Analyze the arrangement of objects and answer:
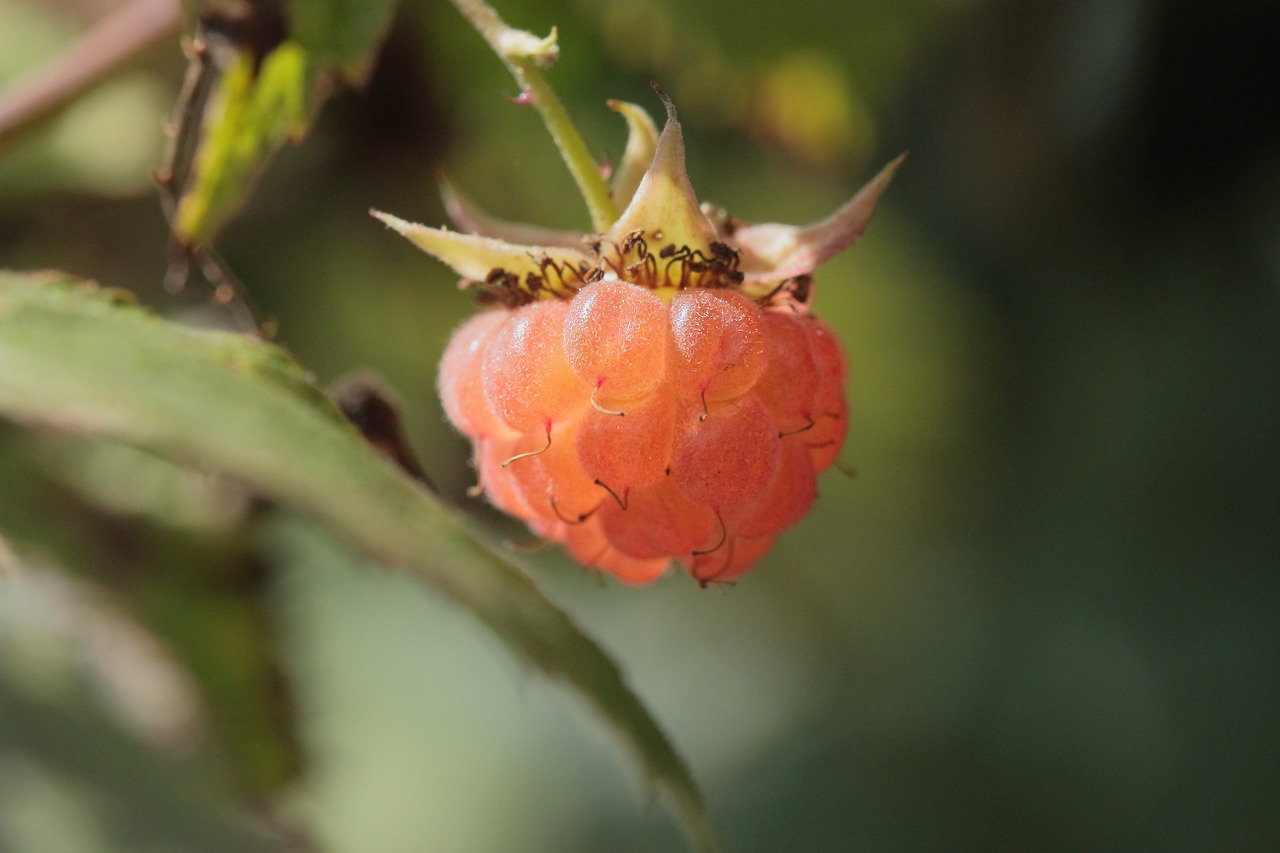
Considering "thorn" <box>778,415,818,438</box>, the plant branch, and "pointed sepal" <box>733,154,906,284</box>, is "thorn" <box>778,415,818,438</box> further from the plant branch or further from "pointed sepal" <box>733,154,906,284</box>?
the plant branch

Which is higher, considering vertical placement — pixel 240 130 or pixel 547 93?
pixel 547 93

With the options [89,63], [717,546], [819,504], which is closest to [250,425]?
[717,546]

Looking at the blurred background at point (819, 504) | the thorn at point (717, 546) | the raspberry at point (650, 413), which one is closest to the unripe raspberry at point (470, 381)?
the raspberry at point (650, 413)

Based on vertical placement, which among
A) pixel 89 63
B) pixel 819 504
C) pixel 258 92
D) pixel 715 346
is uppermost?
pixel 715 346

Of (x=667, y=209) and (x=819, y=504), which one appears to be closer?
(x=667, y=209)

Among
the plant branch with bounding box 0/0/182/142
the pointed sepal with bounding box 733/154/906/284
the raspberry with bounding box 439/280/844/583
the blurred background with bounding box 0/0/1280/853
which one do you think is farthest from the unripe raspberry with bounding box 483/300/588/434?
the blurred background with bounding box 0/0/1280/853

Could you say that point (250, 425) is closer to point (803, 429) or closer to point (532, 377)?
point (532, 377)

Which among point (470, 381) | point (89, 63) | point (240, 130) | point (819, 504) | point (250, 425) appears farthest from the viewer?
point (819, 504)
